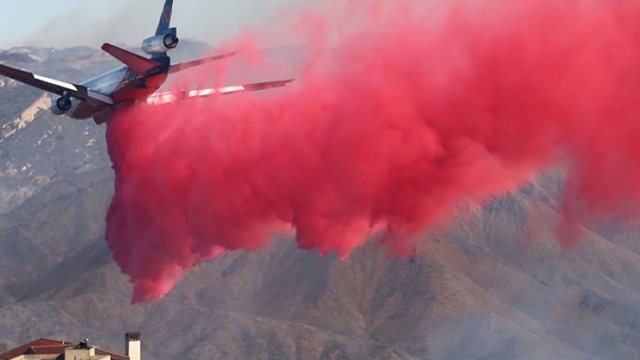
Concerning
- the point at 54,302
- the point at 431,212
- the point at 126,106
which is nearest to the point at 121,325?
the point at 54,302

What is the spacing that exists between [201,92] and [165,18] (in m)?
5.93

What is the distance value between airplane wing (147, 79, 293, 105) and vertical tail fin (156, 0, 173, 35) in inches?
166

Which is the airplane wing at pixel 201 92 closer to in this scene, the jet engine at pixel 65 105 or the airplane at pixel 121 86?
the airplane at pixel 121 86

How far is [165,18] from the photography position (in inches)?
2948

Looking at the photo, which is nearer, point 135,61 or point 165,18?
point 135,61

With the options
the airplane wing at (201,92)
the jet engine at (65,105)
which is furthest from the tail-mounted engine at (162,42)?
the jet engine at (65,105)

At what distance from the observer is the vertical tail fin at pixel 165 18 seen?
74000 mm

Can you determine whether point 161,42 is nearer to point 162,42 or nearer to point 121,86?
point 162,42

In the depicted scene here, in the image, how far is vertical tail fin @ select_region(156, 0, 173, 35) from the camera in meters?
74.0

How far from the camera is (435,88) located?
61.5 meters

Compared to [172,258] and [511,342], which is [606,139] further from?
[511,342]

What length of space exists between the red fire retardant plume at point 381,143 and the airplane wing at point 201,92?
42.0 inches

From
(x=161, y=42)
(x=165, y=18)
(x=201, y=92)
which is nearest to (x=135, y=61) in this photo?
(x=161, y=42)

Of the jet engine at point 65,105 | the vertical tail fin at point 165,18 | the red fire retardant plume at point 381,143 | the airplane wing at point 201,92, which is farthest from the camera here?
the airplane wing at point 201,92
